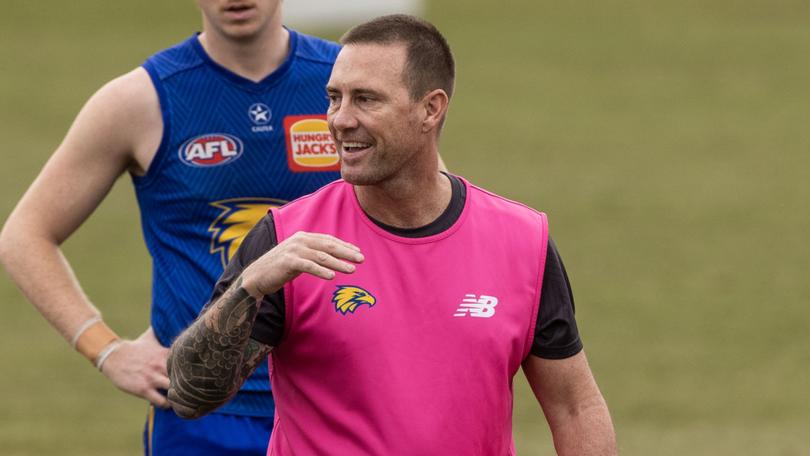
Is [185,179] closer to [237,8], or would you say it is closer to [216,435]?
[237,8]

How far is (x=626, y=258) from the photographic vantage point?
55.1ft

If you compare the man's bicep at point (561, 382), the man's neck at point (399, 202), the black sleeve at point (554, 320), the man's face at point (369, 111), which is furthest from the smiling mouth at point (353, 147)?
the man's bicep at point (561, 382)

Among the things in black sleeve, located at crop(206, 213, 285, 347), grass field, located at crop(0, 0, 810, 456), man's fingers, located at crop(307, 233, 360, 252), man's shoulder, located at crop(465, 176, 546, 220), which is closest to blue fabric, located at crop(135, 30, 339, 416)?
man's shoulder, located at crop(465, 176, 546, 220)

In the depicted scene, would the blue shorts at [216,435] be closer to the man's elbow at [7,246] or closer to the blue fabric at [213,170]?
the blue fabric at [213,170]

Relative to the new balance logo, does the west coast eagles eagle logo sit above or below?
below

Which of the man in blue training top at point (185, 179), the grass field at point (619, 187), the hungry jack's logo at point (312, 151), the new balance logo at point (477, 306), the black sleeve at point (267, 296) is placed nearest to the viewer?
the black sleeve at point (267, 296)

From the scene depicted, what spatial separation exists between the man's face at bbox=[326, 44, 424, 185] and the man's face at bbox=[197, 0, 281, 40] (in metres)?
1.35

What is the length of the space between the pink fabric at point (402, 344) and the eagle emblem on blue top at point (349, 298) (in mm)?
12

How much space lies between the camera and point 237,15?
5.74m

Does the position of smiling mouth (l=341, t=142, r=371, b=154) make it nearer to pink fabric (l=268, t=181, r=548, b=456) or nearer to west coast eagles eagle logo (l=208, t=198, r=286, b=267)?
pink fabric (l=268, t=181, r=548, b=456)

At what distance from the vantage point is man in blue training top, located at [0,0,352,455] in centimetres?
571

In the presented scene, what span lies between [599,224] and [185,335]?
1393 centimetres

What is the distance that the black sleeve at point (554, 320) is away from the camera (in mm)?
4543

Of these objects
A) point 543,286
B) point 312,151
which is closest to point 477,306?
point 543,286
